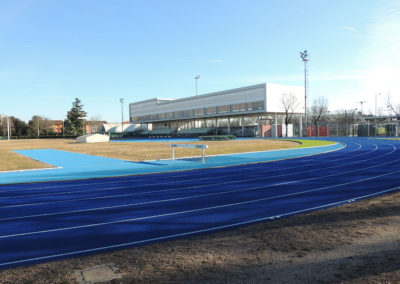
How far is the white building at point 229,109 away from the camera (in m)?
59.1

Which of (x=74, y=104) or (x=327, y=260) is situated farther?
(x=74, y=104)

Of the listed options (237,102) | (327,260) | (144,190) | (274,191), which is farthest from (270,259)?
(237,102)

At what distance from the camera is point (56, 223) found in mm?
6742

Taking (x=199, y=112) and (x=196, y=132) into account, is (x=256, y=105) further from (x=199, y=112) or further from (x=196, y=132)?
(x=196, y=132)

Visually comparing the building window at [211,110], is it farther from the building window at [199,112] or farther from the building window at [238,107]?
the building window at [238,107]

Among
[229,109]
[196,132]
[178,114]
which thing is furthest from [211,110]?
[178,114]

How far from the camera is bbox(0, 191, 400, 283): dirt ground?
4.02m

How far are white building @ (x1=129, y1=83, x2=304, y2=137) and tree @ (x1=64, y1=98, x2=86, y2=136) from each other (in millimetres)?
19072

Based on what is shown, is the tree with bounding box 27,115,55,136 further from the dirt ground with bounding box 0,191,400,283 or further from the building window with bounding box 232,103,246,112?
the dirt ground with bounding box 0,191,400,283

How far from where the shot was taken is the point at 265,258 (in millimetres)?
4609

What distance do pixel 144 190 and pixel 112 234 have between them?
14.4 ft

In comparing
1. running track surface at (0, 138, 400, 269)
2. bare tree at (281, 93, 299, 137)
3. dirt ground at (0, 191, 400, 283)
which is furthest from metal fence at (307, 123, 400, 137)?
dirt ground at (0, 191, 400, 283)

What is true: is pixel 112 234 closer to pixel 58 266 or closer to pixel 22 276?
pixel 58 266

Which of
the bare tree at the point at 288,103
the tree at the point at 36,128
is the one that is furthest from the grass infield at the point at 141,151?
the tree at the point at 36,128
